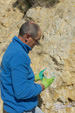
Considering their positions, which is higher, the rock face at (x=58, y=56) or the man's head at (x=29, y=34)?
the man's head at (x=29, y=34)

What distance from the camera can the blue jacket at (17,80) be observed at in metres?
1.61

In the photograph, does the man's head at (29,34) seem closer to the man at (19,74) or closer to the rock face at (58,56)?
the man at (19,74)

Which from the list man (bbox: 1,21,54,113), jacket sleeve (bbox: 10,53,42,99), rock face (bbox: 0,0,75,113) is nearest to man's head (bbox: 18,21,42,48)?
man (bbox: 1,21,54,113)

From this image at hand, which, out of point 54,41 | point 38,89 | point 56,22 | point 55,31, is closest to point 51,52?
point 54,41

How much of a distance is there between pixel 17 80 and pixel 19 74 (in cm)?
7

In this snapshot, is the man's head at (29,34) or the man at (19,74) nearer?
the man at (19,74)

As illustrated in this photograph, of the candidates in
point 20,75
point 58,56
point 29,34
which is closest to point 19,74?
point 20,75

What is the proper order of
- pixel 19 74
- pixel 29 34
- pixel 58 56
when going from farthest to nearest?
1. pixel 58 56
2. pixel 29 34
3. pixel 19 74

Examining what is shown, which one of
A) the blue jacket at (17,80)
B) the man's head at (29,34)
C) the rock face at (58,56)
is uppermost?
the man's head at (29,34)

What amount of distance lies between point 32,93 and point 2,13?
543cm

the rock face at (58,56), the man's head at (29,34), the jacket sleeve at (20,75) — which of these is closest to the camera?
the jacket sleeve at (20,75)

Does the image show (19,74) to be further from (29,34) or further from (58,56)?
(58,56)

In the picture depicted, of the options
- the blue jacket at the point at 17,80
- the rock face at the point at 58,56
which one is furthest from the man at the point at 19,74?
the rock face at the point at 58,56

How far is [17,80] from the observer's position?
1.61 metres
